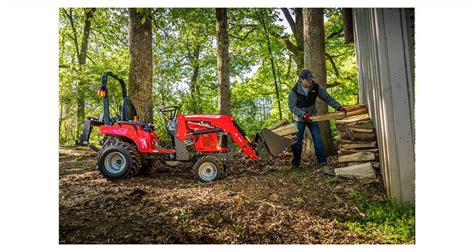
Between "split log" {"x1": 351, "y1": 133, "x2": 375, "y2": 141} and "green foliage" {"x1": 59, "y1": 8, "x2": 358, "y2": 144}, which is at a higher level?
"green foliage" {"x1": 59, "y1": 8, "x2": 358, "y2": 144}

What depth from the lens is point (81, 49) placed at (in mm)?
9883

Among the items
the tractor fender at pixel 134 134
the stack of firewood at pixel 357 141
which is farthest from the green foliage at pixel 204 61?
the stack of firewood at pixel 357 141

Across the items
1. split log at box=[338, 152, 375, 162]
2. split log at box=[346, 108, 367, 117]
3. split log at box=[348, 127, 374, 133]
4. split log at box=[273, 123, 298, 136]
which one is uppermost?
split log at box=[346, 108, 367, 117]

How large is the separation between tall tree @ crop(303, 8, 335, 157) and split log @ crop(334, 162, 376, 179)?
5.23 ft

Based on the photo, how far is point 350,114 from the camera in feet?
15.7

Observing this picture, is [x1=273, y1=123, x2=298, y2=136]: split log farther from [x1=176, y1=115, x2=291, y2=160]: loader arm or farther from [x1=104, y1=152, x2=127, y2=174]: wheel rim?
[x1=104, y1=152, x2=127, y2=174]: wheel rim

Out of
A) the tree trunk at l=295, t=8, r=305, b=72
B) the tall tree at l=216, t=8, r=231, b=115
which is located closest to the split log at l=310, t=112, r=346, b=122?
the tall tree at l=216, t=8, r=231, b=115

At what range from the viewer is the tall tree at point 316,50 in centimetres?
548

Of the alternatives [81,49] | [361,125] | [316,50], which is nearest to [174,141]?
[361,125]

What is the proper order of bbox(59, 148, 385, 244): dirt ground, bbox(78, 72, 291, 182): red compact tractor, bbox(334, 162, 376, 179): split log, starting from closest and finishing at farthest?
bbox(59, 148, 385, 244): dirt ground
bbox(334, 162, 376, 179): split log
bbox(78, 72, 291, 182): red compact tractor

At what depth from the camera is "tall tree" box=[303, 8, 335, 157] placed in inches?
216

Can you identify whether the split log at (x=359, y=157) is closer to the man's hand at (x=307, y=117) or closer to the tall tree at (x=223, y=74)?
the man's hand at (x=307, y=117)

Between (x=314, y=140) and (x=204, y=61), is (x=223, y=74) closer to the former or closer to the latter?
(x=314, y=140)

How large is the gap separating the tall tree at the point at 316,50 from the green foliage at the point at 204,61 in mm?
2943
